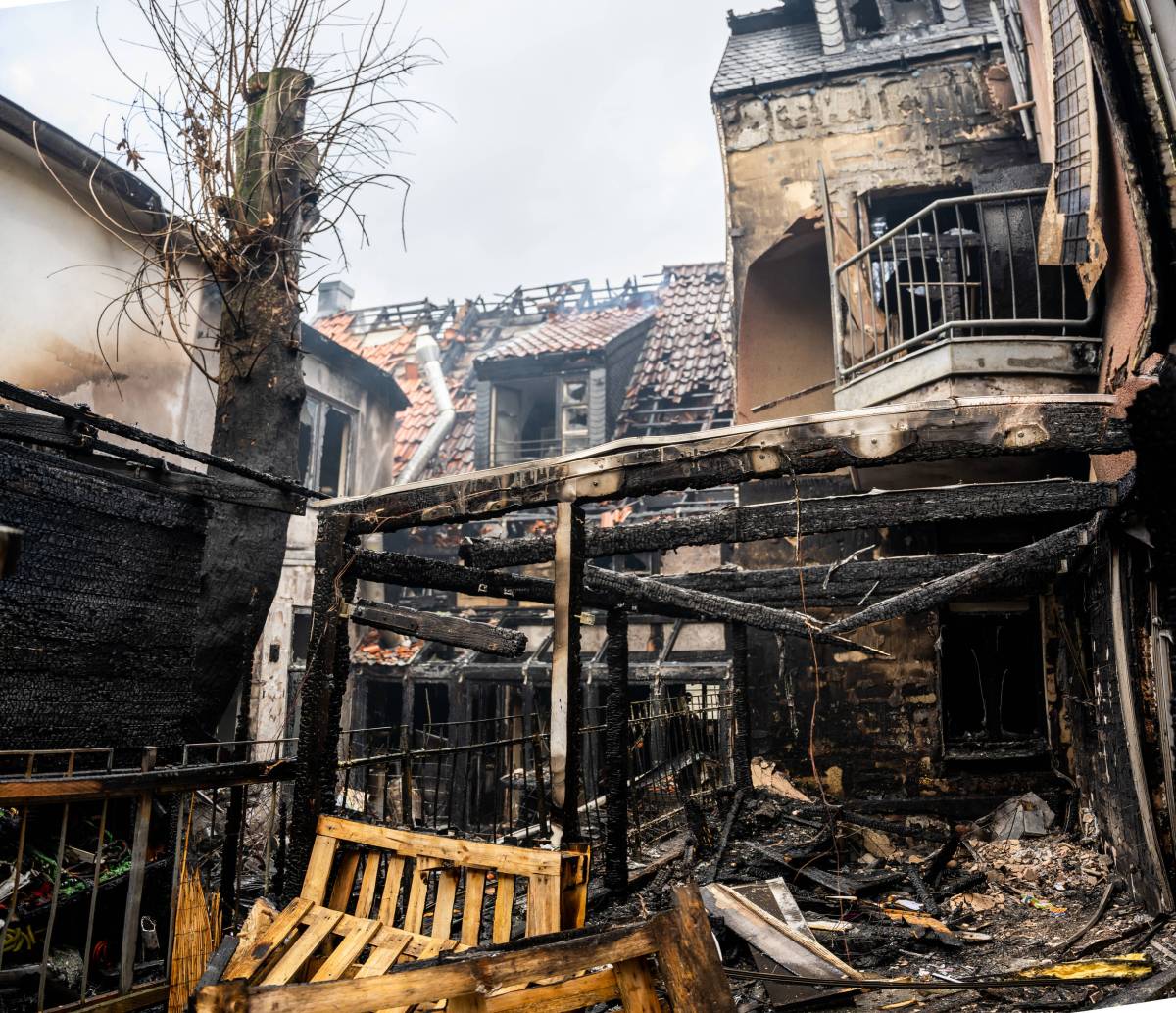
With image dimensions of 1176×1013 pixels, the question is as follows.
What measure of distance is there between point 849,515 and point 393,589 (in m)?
11.7

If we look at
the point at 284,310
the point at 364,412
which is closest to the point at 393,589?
the point at 364,412

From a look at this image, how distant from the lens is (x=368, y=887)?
13.0 feet

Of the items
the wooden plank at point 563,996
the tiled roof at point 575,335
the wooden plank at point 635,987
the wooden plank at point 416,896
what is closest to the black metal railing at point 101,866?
the wooden plank at point 416,896

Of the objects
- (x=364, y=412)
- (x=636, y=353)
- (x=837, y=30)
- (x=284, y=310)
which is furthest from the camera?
(x=636, y=353)

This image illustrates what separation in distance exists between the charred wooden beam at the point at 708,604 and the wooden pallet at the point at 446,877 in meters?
2.58

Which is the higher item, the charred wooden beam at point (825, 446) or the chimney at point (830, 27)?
the chimney at point (830, 27)

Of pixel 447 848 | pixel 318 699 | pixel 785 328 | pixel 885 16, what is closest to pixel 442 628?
pixel 318 699

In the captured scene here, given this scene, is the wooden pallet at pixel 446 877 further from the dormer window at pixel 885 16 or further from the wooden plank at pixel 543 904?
the dormer window at pixel 885 16

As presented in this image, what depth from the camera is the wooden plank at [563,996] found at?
7.59 feet

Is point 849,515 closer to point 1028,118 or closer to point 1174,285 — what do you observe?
point 1174,285

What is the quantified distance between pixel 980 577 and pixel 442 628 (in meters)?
4.17

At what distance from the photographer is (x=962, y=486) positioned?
18.5 feet

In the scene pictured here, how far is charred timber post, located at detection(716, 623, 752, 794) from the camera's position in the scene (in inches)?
359

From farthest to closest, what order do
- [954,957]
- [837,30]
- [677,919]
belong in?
[837,30] → [954,957] → [677,919]
